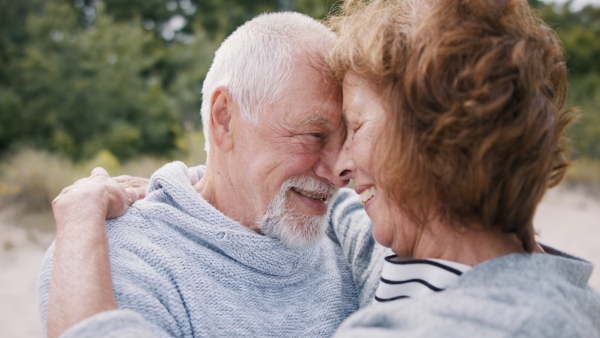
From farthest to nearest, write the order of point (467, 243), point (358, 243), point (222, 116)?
point (358, 243) → point (222, 116) → point (467, 243)

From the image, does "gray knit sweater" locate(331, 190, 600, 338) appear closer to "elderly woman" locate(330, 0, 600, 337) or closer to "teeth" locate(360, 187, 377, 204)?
"elderly woman" locate(330, 0, 600, 337)

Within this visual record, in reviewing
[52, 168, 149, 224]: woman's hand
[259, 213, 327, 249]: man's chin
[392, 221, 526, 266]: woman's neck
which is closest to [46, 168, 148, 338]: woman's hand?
[52, 168, 149, 224]: woman's hand

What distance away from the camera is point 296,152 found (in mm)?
1989

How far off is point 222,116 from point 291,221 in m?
0.50

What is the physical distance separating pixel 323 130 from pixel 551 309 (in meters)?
1.04

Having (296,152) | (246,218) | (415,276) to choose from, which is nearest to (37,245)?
(246,218)

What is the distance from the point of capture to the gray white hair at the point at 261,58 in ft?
6.35

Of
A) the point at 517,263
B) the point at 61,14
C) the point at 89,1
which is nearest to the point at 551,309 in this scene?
the point at 517,263

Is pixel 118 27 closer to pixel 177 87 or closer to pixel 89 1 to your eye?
pixel 177 87

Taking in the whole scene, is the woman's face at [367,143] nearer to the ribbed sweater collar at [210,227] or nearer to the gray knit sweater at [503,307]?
the gray knit sweater at [503,307]

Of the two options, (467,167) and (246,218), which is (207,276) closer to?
(246,218)

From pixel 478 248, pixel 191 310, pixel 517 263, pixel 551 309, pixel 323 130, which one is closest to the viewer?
pixel 551 309

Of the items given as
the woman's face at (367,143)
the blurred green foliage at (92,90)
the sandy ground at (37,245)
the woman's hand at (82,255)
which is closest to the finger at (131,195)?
the woman's hand at (82,255)

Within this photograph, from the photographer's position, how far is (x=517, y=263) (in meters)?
1.28
